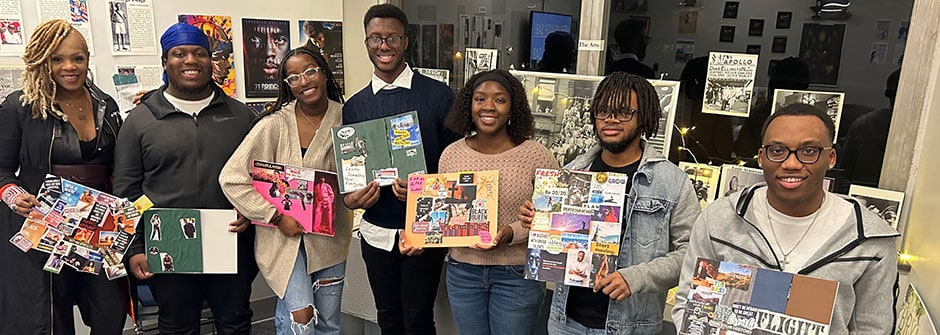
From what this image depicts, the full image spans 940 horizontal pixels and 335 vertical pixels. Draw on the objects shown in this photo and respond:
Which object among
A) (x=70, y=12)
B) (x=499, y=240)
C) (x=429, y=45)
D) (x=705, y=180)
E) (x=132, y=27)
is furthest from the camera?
(x=429, y=45)

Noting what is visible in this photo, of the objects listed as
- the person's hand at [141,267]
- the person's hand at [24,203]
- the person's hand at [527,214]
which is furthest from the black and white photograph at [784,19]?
the person's hand at [24,203]

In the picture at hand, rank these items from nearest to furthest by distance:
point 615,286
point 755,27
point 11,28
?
1. point 615,286
2. point 755,27
3. point 11,28

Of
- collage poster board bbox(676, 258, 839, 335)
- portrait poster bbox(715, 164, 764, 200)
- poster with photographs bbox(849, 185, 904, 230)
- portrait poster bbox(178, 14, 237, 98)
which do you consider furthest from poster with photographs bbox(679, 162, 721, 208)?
portrait poster bbox(178, 14, 237, 98)

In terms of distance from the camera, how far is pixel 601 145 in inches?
71.3

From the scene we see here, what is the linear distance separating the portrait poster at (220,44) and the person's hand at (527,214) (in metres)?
2.11

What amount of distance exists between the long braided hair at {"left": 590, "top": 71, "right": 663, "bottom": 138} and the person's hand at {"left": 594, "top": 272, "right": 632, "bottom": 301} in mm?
462

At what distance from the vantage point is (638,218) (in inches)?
68.1

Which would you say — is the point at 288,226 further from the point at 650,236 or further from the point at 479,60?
the point at 479,60

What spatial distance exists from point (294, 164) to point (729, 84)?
1824mm

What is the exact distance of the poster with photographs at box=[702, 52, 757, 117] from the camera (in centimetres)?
238

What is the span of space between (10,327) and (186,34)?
1451 mm

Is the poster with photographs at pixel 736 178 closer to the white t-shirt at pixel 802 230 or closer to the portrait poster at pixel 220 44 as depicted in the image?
the white t-shirt at pixel 802 230

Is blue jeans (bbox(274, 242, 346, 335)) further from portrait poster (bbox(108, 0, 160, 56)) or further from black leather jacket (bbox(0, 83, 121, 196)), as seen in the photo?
portrait poster (bbox(108, 0, 160, 56))

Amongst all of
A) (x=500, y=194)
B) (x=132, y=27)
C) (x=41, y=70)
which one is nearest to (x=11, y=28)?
(x=132, y=27)
